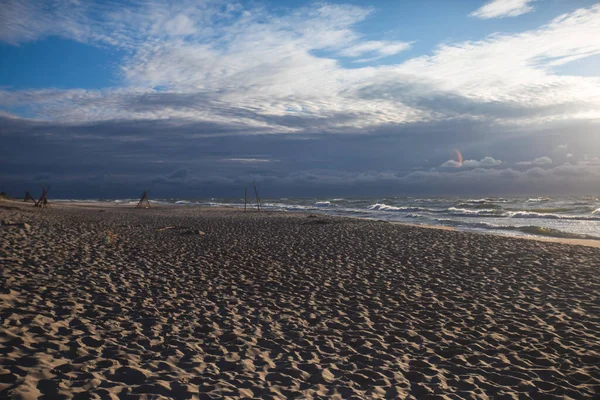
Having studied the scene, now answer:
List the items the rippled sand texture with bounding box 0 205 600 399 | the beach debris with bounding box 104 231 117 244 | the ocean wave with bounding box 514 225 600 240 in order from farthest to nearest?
1. the ocean wave with bounding box 514 225 600 240
2. the beach debris with bounding box 104 231 117 244
3. the rippled sand texture with bounding box 0 205 600 399

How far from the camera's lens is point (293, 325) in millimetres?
7363

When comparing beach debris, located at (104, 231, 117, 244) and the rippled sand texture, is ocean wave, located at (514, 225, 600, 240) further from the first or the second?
beach debris, located at (104, 231, 117, 244)

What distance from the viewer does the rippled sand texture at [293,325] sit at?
5.11 m

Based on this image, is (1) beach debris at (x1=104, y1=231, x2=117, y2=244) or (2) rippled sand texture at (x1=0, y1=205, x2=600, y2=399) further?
(1) beach debris at (x1=104, y1=231, x2=117, y2=244)

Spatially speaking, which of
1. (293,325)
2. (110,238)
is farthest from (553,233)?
(110,238)

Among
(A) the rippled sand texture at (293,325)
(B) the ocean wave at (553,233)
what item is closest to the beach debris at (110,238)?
(A) the rippled sand texture at (293,325)

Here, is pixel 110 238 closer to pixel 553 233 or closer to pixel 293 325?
pixel 293 325

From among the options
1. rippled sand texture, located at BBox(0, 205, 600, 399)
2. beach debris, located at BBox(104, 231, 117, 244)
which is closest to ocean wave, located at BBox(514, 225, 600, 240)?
rippled sand texture, located at BBox(0, 205, 600, 399)

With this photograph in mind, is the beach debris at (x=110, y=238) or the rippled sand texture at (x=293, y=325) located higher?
the beach debris at (x=110, y=238)

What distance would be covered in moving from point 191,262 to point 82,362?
7.81 m

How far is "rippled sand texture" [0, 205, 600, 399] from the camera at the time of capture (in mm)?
5109

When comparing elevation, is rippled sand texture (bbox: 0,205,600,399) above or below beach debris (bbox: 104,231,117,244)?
below

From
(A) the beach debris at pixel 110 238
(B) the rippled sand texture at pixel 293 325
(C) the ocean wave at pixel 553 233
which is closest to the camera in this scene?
(B) the rippled sand texture at pixel 293 325

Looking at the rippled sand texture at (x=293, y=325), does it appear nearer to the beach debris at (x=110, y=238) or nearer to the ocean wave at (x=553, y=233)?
the beach debris at (x=110, y=238)
